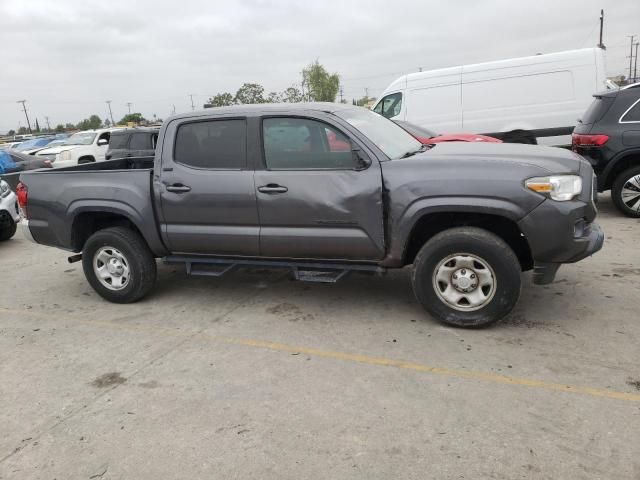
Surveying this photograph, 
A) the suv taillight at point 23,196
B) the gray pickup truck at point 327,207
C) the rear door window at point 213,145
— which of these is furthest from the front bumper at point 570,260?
the suv taillight at point 23,196

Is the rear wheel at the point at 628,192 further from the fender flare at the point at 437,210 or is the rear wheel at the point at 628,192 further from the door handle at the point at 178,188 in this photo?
the door handle at the point at 178,188

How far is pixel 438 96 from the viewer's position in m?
12.4

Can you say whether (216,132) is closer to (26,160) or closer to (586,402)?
(586,402)

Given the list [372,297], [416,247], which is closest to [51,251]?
[372,297]

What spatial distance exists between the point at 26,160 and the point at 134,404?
44.0ft

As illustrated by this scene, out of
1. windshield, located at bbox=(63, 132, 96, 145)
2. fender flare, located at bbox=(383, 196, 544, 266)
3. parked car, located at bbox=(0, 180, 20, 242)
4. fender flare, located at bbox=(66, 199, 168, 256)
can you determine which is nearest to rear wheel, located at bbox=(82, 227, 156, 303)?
fender flare, located at bbox=(66, 199, 168, 256)

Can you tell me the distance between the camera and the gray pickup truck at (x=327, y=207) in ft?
12.7

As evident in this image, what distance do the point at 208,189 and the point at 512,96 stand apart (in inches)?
352

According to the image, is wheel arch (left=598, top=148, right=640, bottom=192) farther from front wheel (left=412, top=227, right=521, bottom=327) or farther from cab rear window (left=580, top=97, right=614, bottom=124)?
front wheel (left=412, top=227, right=521, bottom=327)

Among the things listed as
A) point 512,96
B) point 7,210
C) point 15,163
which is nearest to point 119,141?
point 15,163

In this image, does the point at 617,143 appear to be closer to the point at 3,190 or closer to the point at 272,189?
the point at 272,189

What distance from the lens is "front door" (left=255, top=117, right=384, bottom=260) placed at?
4.19m

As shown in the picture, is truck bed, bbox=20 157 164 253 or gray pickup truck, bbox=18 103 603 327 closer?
gray pickup truck, bbox=18 103 603 327

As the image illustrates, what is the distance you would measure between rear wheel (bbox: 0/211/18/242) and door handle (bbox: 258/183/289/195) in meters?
5.94
